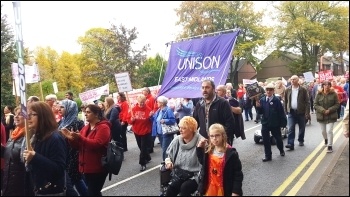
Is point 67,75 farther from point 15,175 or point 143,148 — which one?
point 15,175

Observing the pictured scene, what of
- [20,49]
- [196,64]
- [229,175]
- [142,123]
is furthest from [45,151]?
[142,123]

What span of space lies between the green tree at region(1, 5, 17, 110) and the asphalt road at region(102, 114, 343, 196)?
35.9 feet

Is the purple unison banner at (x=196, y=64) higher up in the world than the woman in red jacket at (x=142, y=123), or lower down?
higher up

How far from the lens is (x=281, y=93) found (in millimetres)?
11922

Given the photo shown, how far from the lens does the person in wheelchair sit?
4.52 metres

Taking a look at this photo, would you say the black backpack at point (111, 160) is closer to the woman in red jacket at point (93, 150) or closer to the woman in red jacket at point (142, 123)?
the woman in red jacket at point (93, 150)

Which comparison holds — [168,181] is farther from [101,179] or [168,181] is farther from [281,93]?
[281,93]

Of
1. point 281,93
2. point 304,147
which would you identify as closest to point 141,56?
point 281,93

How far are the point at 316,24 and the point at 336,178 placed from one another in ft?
7.05

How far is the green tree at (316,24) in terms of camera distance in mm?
4570

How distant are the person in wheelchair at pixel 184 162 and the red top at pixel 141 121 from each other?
347 centimetres

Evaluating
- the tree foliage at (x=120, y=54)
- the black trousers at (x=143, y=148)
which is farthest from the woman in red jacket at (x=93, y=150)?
the tree foliage at (x=120, y=54)

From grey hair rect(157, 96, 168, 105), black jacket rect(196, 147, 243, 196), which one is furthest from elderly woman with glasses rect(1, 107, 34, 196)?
grey hair rect(157, 96, 168, 105)

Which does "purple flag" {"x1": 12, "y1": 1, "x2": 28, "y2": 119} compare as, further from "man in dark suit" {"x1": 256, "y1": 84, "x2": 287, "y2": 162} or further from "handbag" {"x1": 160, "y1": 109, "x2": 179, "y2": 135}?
"man in dark suit" {"x1": 256, "y1": 84, "x2": 287, "y2": 162}
